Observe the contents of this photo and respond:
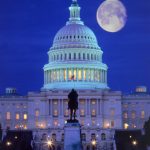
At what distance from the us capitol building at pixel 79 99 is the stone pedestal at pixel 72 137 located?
76.5 metres

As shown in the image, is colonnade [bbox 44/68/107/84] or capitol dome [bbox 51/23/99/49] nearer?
colonnade [bbox 44/68/107/84]

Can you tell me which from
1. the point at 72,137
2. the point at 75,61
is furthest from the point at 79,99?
the point at 72,137

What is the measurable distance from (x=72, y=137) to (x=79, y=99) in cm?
8983

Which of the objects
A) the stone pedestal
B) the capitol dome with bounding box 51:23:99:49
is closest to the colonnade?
the capitol dome with bounding box 51:23:99:49

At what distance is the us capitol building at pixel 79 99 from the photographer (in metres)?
181

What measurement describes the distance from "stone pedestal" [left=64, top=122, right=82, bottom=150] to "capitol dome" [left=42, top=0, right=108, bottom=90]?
9606cm

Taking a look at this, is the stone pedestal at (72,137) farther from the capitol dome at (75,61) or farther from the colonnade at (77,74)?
the colonnade at (77,74)

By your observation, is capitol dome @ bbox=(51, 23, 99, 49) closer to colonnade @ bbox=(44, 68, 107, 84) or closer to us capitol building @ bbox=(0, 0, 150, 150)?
us capitol building @ bbox=(0, 0, 150, 150)

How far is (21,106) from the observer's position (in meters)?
187

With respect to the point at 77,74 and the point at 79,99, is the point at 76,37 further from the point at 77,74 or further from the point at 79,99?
the point at 79,99

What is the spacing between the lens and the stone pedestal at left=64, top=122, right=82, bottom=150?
91.1 metres

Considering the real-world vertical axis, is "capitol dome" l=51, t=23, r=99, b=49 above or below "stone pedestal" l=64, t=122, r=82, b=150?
above

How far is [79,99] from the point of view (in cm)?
18162

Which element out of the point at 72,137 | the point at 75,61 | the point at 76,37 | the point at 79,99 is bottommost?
the point at 72,137
